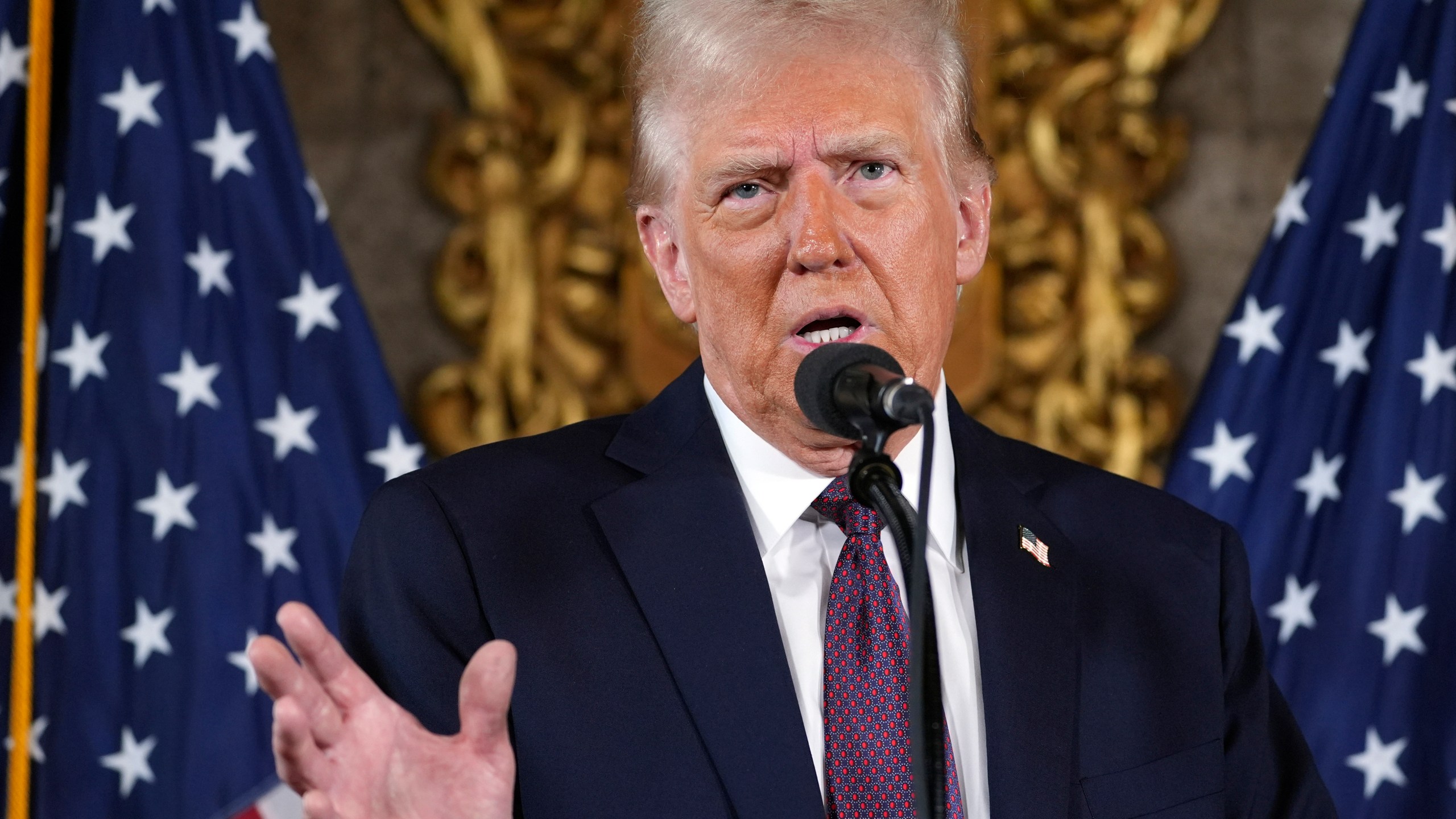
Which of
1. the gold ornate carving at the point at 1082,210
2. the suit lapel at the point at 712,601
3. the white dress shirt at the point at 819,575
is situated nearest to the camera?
the suit lapel at the point at 712,601

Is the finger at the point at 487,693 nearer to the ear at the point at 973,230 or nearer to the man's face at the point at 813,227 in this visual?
the man's face at the point at 813,227

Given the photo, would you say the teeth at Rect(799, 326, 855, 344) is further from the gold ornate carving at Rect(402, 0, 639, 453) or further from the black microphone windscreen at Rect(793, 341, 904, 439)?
the gold ornate carving at Rect(402, 0, 639, 453)

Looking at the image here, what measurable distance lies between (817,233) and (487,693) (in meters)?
0.66

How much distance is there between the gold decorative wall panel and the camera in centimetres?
293

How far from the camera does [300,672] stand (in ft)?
3.97

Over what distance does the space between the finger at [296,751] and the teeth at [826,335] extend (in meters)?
0.71

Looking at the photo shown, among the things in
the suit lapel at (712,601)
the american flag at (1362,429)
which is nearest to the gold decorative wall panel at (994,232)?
the american flag at (1362,429)

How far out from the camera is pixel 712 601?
161 centimetres

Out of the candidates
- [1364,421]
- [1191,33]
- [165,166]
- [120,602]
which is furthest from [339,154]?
[1364,421]

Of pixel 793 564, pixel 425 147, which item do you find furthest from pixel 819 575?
pixel 425 147

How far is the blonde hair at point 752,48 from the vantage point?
5.65ft

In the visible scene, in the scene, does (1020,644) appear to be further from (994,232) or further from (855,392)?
(994,232)

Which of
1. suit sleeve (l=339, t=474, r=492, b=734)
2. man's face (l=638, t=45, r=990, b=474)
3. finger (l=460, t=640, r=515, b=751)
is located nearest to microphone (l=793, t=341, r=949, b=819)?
finger (l=460, t=640, r=515, b=751)

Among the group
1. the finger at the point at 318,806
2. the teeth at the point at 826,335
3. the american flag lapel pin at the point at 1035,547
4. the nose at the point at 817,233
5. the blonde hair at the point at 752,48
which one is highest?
the blonde hair at the point at 752,48
